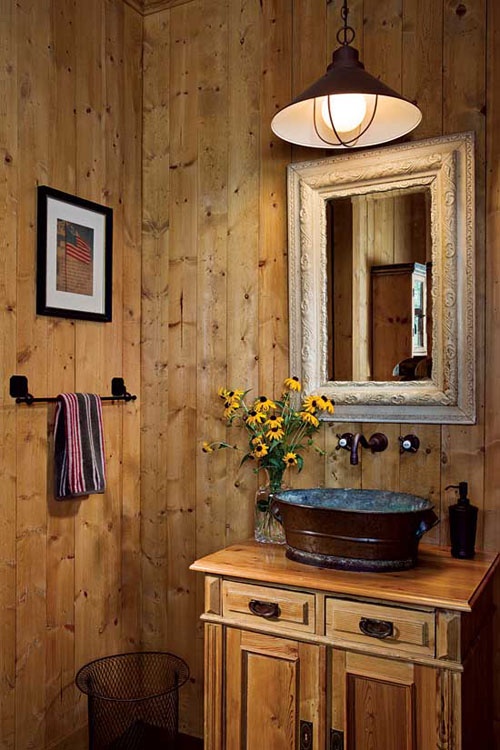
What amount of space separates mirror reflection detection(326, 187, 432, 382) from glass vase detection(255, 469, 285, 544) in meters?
0.41

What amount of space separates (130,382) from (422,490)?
1231 mm

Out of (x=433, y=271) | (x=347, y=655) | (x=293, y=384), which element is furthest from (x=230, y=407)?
(x=347, y=655)

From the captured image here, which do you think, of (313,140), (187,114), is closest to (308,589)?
(313,140)

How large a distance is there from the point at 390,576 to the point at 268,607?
0.36 metres

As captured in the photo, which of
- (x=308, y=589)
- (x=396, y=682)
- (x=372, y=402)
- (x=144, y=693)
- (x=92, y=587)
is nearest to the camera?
(x=396, y=682)

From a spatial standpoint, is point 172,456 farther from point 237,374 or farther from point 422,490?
point 422,490

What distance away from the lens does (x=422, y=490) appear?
2320 mm

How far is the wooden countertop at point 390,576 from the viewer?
5.94 feet

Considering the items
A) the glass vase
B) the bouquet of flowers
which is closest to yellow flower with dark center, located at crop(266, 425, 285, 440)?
the bouquet of flowers

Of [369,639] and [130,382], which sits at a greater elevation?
[130,382]

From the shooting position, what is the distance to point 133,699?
2410 mm

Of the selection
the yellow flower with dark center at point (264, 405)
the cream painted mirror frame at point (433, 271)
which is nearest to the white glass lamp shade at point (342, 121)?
the cream painted mirror frame at point (433, 271)

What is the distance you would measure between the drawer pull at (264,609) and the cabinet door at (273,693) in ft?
0.21

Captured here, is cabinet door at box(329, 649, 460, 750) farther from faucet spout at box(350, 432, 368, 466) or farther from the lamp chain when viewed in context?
the lamp chain
